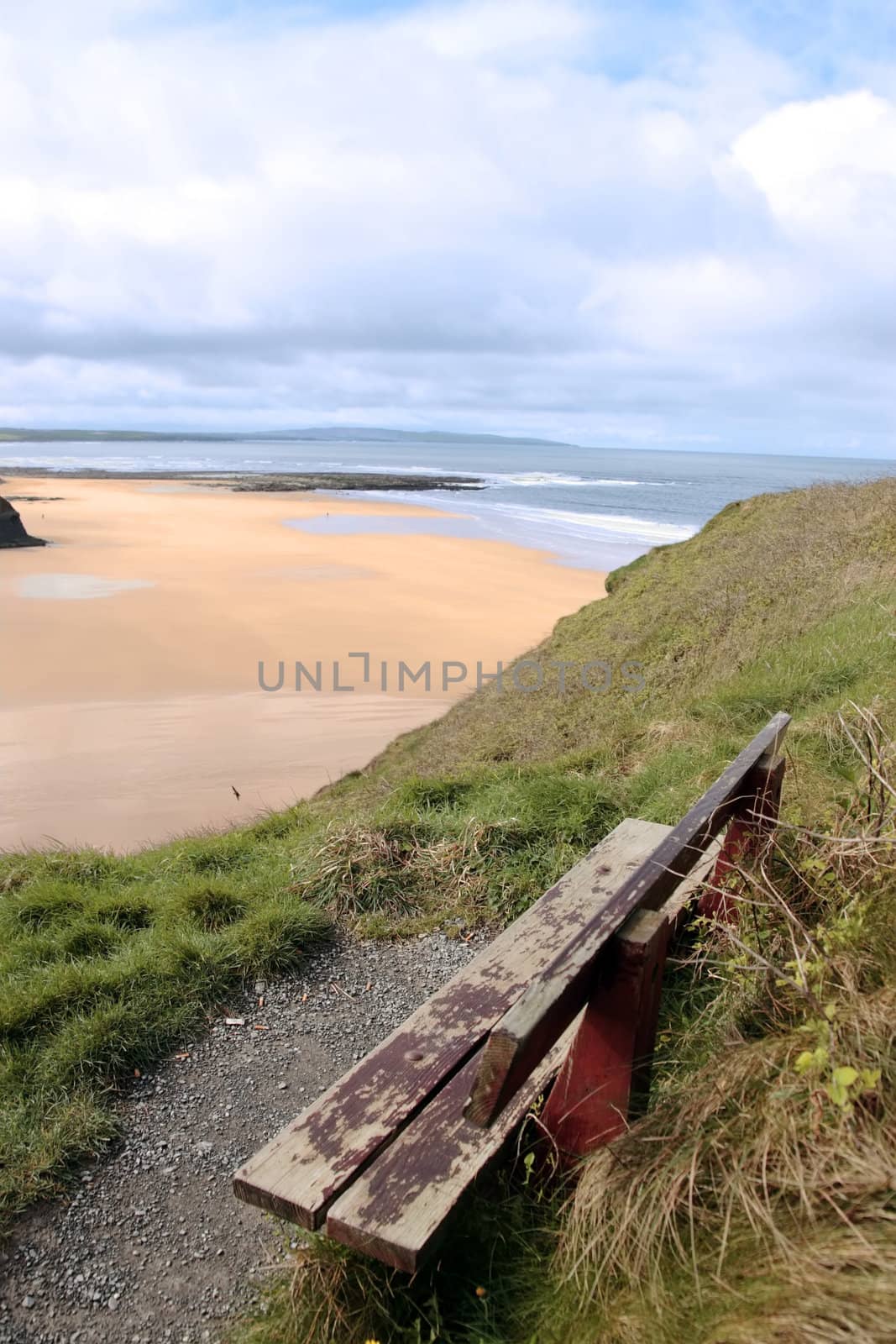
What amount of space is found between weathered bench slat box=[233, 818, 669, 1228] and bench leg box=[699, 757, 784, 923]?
1.16 ft

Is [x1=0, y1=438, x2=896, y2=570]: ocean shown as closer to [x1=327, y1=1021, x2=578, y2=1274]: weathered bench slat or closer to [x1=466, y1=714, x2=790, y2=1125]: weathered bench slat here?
[x1=466, y1=714, x2=790, y2=1125]: weathered bench slat

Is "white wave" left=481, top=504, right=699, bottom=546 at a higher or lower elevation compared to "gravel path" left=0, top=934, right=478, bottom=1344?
higher

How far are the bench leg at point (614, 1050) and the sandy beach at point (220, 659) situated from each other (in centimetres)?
546

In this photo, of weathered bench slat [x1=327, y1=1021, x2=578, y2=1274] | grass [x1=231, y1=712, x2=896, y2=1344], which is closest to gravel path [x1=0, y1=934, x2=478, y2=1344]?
grass [x1=231, y1=712, x2=896, y2=1344]

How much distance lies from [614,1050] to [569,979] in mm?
432

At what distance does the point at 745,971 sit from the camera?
254 cm

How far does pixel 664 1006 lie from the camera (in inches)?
117

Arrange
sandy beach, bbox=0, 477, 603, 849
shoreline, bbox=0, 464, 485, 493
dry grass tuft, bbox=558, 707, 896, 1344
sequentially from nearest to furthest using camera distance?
dry grass tuft, bbox=558, 707, 896, 1344
sandy beach, bbox=0, 477, 603, 849
shoreline, bbox=0, 464, 485, 493

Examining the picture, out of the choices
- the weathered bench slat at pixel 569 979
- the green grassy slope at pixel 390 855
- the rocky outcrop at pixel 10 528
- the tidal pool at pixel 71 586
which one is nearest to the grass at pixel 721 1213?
the weathered bench slat at pixel 569 979

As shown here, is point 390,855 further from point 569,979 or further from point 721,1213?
point 721,1213

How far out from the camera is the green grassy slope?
3.48 m

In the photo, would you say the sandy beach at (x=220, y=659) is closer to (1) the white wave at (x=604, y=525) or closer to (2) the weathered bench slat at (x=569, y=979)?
(2) the weathered bench slat at (x=569, y=979)

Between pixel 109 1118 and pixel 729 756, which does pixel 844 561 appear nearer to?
pixel 729 756

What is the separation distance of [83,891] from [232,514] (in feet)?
117
